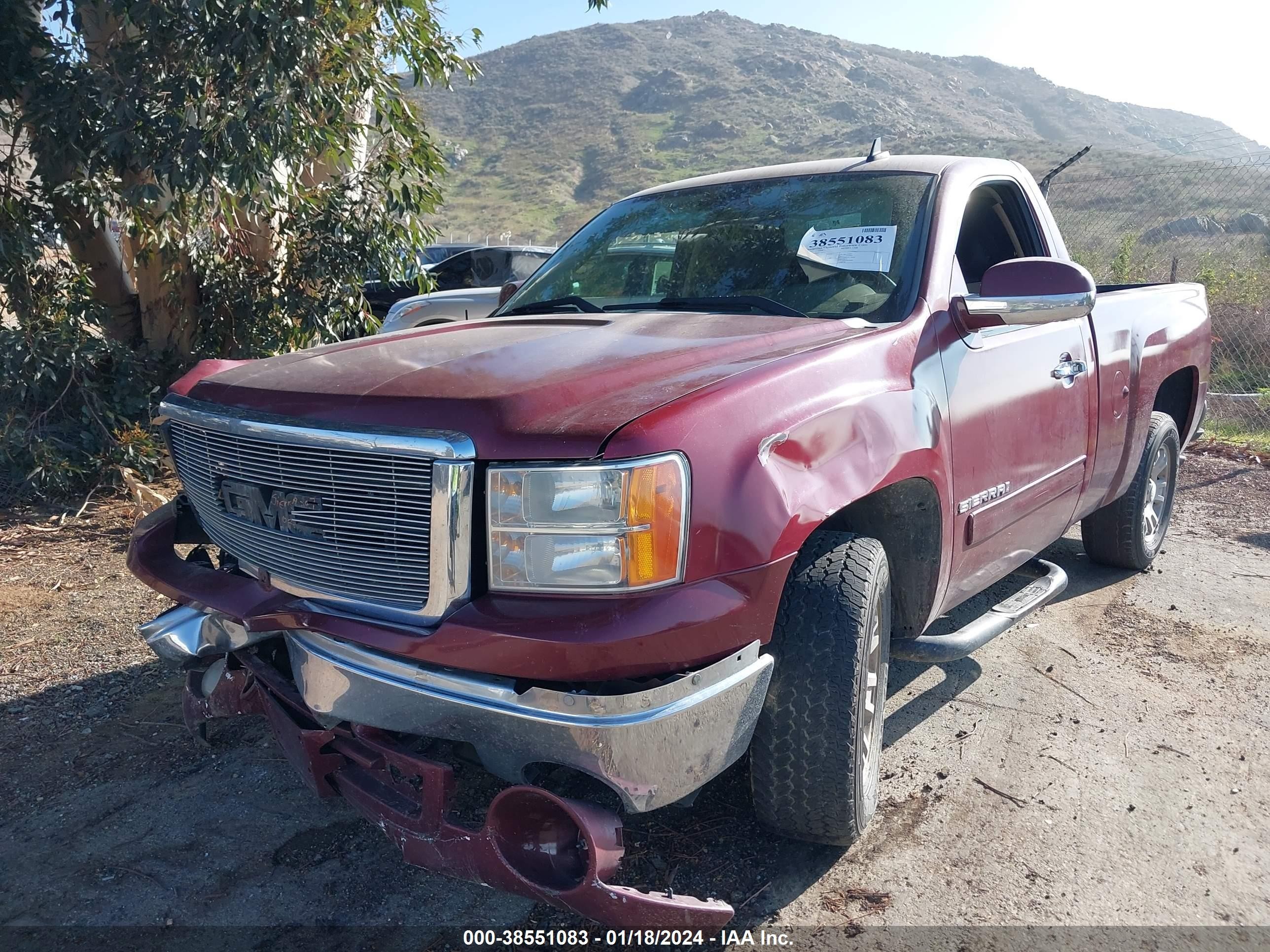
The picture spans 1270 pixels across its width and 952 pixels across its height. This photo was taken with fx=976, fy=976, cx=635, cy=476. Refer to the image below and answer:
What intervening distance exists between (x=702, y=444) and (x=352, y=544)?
0.82 meters

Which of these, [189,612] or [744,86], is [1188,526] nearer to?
[189,612]

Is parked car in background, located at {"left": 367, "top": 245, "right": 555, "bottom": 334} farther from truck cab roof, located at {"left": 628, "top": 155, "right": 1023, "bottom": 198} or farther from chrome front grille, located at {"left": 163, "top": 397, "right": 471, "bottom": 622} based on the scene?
chrome front grille, located at {"left": 163, "top": 397, "right": 471, "bottom": 622}

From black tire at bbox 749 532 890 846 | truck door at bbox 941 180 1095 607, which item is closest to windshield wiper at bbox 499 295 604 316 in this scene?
truck door at bbox 941 180 1095 607

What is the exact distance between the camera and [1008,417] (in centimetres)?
312

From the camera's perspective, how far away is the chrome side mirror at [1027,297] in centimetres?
288

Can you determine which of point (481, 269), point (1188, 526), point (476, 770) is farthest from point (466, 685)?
point (481, 269)

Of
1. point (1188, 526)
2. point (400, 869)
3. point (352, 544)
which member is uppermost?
point (352, 544)

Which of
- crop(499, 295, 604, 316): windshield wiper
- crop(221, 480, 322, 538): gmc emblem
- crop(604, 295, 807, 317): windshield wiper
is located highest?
crop(604, 295, 807, 317): windshield wiper

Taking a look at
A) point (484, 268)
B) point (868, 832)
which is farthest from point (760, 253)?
point (484, 268)

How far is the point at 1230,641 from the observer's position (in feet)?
13.7

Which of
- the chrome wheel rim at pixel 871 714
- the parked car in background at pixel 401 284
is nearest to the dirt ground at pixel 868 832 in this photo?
the chrome wheel rim at pixel 871 714

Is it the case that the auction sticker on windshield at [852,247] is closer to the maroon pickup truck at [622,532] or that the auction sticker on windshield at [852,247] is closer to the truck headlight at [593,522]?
the maroon pickup truck at [622,532]

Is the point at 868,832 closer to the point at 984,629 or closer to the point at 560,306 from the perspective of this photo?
the point at 984,629

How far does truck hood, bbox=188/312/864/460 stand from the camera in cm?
202
